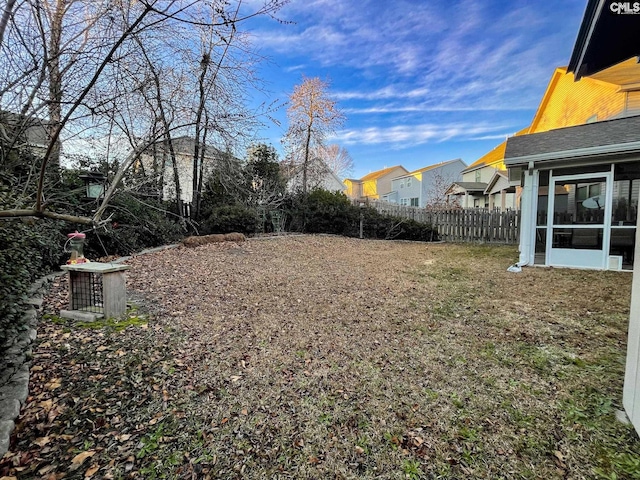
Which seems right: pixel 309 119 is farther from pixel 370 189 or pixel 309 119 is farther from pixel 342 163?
pixel 370 189

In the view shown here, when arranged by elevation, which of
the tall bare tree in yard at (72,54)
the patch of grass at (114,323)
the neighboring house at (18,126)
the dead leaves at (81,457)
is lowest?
the dead leaves at (81,457)

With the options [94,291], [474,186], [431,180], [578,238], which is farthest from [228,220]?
[431,180]

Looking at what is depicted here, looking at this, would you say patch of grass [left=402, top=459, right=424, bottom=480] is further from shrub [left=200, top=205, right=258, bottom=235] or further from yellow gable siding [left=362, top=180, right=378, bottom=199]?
yellow gable siding [left=362, top=180, right=378, bottom=199]

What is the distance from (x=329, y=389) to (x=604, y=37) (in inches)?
145

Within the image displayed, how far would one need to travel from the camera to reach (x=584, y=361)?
2.74 m

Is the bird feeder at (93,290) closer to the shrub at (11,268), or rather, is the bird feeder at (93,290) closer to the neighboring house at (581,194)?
the shrub at (11,268)

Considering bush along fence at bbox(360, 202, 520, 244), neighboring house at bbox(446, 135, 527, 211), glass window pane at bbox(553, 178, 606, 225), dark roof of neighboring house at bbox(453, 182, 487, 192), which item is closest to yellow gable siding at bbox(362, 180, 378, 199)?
neighboring house at bbox(446, 135, 527, 211)

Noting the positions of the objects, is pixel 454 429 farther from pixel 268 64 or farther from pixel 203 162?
pixel 203 162

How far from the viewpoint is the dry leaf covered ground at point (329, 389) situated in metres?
1.69

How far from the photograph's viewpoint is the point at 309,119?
51.9 feet

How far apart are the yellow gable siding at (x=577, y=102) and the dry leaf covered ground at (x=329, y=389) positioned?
31.4 feet

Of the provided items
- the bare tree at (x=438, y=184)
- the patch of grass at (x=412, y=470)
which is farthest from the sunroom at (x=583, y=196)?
the bare tree at (x=438, y=184)

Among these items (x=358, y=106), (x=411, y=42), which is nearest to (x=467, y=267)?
(x=411, y=42)

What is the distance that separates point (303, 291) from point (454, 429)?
3.12 metres
